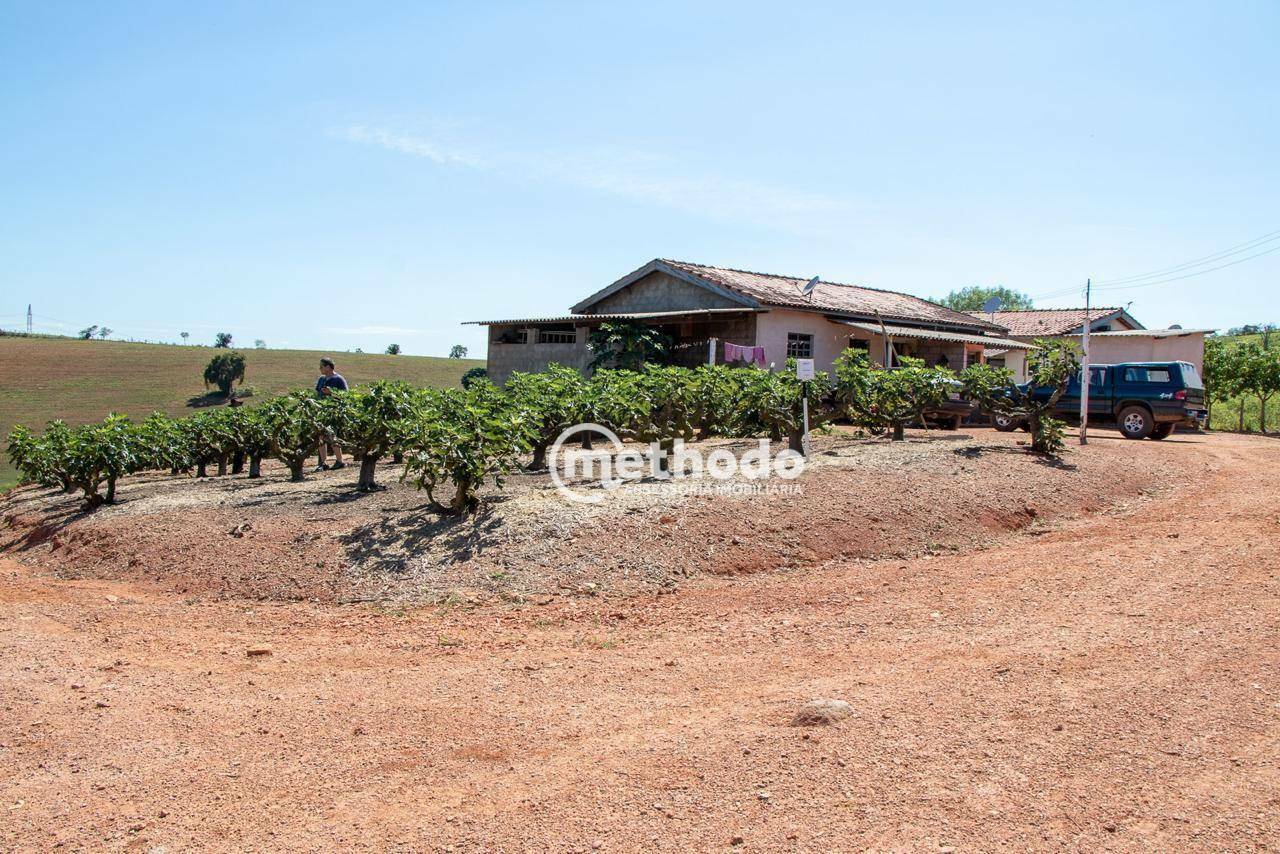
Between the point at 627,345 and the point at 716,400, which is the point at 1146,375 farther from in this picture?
the point at 627,345

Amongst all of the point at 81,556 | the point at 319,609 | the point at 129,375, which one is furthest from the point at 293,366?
the point at 319,609

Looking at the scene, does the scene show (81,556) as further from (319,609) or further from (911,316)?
(911,316)

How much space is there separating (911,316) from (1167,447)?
34.1ft

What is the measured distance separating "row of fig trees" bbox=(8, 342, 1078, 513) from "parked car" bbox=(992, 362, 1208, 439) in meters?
4.04

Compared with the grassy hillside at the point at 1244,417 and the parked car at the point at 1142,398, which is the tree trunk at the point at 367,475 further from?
the grassy hillside at the point at 1244,417

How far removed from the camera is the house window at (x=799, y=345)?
20.5m

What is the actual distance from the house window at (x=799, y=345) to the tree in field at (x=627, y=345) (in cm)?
296

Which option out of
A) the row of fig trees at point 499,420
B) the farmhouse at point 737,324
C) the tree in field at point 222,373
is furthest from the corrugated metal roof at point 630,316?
the tree in field at point 222,373

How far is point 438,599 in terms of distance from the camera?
22.7 feet

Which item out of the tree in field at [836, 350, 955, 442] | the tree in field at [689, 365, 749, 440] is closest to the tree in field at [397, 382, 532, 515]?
the tree in field at [689, 365, 749, 440]

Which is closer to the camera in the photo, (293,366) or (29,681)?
(29,681)

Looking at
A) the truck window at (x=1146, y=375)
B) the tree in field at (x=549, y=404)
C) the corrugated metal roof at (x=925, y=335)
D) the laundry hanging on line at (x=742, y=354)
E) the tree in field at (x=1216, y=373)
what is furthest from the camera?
the tree in field at (x=1216, y=373)

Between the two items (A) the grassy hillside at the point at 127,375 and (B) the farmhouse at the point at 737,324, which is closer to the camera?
(B) the farmhouse at the point at 737,324

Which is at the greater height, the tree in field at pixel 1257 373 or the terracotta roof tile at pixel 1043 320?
the terracotta roof tile at pixel 1043 320
